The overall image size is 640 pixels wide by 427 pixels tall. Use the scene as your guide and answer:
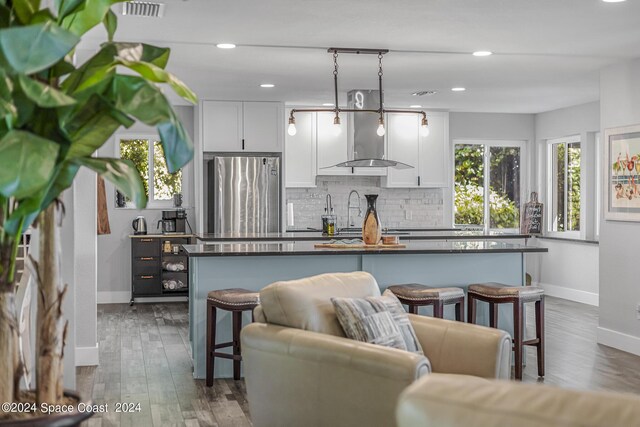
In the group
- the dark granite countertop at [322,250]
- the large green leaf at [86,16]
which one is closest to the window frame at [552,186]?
the dark granite countertop at [322,250]

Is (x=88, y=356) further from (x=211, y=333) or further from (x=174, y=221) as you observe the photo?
(x=174, y=221)

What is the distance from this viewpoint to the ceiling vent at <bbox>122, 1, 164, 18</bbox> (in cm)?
443

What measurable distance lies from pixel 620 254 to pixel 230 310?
3.53m

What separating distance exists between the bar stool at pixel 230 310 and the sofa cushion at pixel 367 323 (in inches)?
60.4

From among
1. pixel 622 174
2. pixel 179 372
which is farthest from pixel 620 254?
pixel 179 372

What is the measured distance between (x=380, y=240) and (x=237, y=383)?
1621 mm

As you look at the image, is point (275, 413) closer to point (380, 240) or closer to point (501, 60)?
point (380, 240)

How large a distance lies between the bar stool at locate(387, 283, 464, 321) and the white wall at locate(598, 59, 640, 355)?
196 centimetres

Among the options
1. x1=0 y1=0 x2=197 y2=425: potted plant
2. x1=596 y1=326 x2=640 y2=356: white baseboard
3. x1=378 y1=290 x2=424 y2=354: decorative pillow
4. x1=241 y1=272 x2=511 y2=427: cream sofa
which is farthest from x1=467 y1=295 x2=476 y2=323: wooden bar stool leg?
x1=0 y1=0 x2=197 y2=425: potted plant

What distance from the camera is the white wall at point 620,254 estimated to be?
6.23m

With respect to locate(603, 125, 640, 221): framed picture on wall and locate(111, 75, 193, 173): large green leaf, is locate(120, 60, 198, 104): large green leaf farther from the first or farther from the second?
locate(603, 125, 640, 221): framed picture on wall

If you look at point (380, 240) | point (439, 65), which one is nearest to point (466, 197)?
point (439, 65)

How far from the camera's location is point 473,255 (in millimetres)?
5586

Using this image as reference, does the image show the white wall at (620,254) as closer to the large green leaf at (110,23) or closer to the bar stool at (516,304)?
the bar stool at (516,304)
